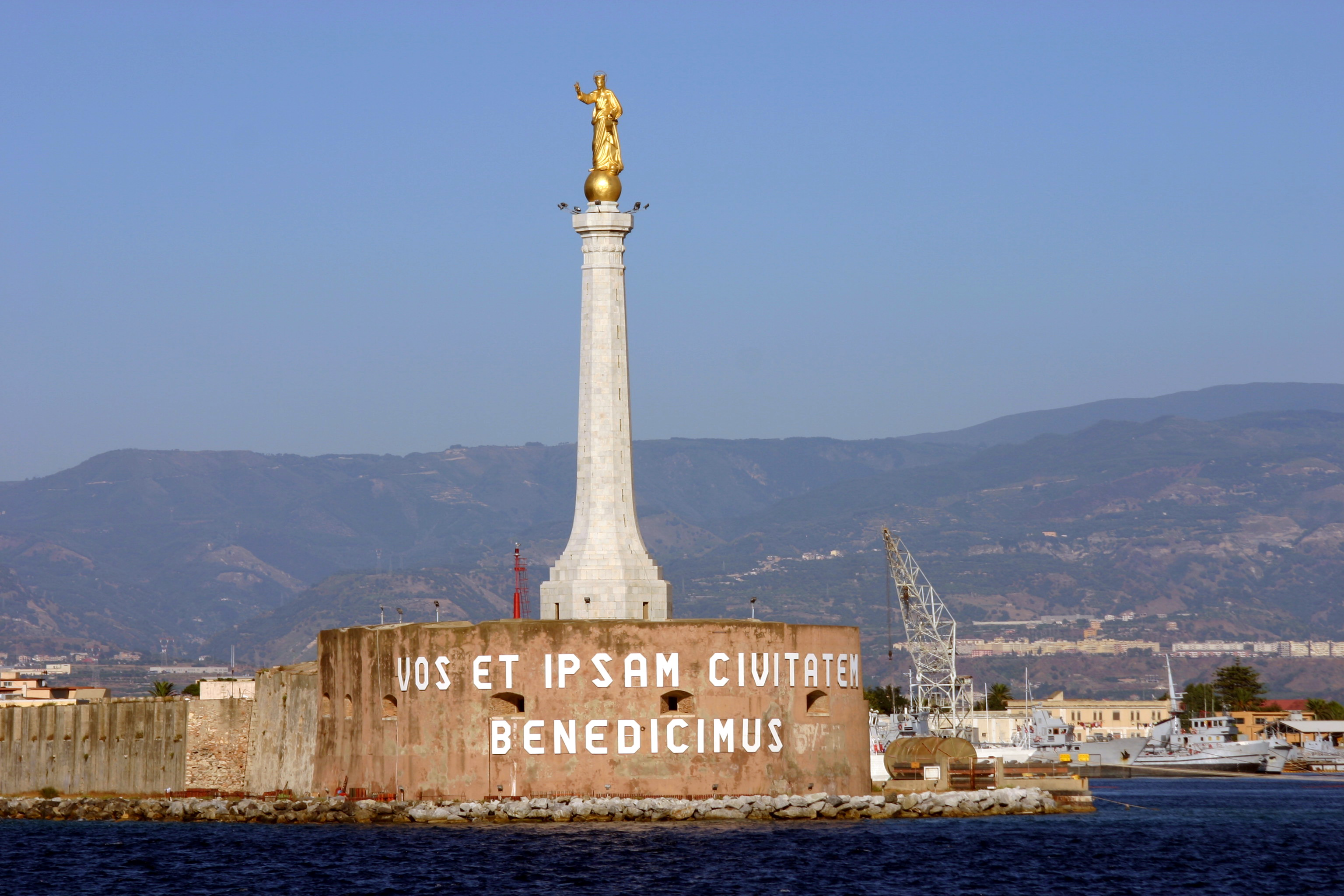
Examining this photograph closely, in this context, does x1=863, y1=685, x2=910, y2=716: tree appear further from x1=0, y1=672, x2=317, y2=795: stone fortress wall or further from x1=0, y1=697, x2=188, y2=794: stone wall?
x1=0, y1=672, x2=317, y2=795: stone fortress wall

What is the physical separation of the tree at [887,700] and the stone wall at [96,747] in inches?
4154

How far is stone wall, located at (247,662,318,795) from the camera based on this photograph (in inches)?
2451

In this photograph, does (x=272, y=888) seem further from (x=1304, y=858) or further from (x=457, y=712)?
(x=1304, y=858)

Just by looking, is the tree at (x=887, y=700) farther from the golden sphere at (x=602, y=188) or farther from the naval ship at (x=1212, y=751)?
the golden sphere at (x=602, y=188)

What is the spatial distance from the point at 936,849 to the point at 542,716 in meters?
11.7

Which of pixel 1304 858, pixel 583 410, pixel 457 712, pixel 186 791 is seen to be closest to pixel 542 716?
pixel 457 712

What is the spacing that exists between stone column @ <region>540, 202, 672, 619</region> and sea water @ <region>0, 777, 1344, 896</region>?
26.9 ft

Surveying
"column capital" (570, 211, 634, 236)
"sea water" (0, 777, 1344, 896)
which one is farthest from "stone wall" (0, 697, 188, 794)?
"column capital" (570, 211, 634, 236)

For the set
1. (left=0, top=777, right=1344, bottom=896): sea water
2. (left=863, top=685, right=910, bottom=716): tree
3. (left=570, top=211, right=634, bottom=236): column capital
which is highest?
(left=570, top=211, right=634, bottom=236): column capital

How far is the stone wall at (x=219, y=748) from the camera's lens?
6612 cm

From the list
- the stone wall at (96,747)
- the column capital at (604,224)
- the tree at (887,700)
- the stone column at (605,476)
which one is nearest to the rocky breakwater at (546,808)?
the stone wall at (96,747)

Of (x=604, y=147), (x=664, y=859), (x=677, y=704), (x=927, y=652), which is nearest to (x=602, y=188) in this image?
(x=604, y=147)

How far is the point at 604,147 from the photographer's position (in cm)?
6269

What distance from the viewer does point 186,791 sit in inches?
2601
